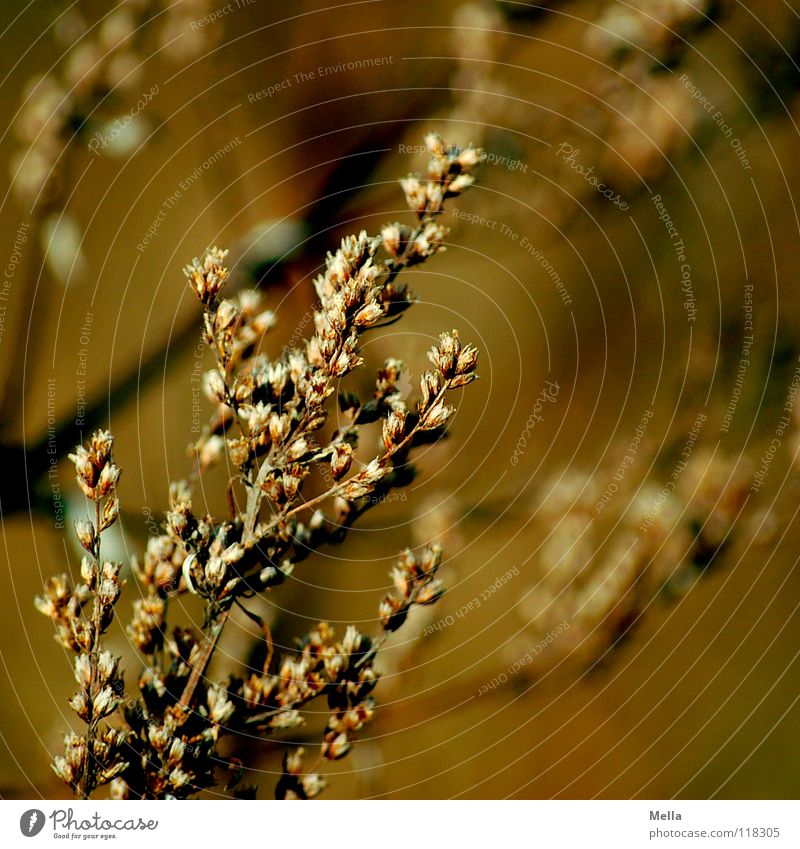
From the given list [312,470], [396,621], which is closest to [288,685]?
[396,621]

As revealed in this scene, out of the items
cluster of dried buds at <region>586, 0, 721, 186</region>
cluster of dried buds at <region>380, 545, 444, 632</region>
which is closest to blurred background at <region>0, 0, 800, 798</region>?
cluster of dried buds at <region>586, 0, 721, 186</region>

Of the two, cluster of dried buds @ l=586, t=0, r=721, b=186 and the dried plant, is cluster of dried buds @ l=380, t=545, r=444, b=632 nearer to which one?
the dried plant
